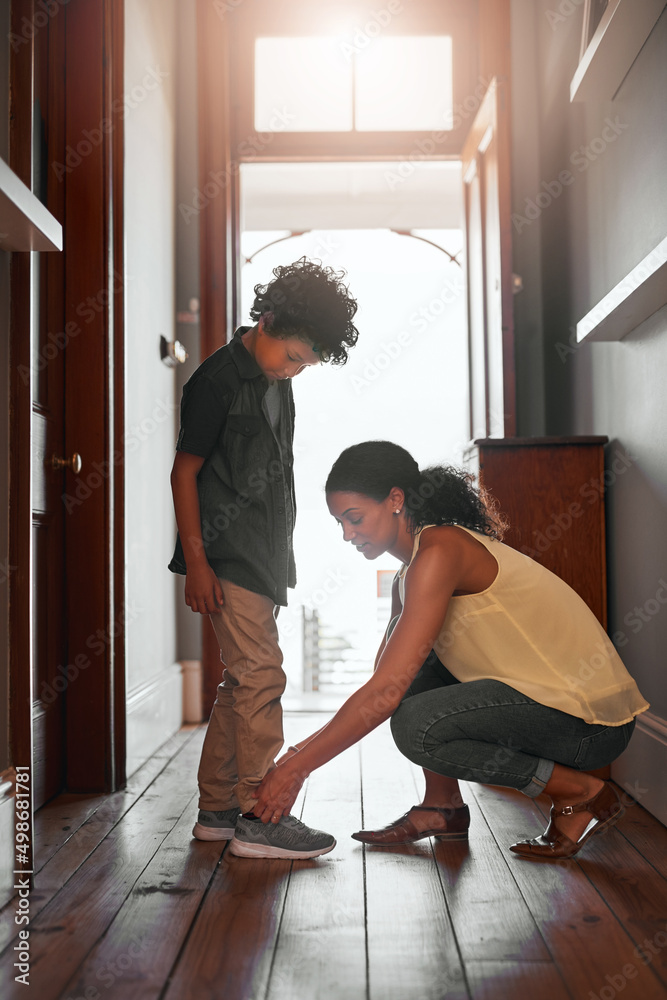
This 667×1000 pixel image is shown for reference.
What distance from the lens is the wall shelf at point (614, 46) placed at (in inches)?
72.4

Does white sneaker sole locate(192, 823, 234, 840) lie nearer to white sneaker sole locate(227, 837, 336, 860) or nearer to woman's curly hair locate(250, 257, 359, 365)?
white sneaker sole locate(227, 837, 336, 860)

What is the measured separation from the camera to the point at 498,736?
153cm

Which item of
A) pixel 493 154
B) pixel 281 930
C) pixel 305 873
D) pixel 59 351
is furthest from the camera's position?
pixel 493 154

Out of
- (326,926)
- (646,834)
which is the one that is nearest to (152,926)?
(326,926)

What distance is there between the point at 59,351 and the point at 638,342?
1373 mm

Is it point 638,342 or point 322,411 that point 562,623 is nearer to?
point 638,342

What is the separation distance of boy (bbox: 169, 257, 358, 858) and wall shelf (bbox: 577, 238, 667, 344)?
56 cm

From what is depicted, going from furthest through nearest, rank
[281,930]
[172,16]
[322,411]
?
[322,411] → [172,16] → [281,930]

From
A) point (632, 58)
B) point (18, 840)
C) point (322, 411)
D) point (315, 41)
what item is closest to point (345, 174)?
point (322, 411)

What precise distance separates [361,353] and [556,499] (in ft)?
14.3

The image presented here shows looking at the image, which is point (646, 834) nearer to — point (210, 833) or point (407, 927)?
point (407, 927)

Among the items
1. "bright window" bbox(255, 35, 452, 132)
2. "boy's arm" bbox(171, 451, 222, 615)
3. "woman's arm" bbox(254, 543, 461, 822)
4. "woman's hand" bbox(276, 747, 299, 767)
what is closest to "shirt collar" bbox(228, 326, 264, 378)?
"boy's arm" bbox(171, 451, 222, 615)

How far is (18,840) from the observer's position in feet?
4.59

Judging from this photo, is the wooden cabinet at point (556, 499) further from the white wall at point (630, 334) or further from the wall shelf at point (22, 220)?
the wall shelf at point (22, 220)
